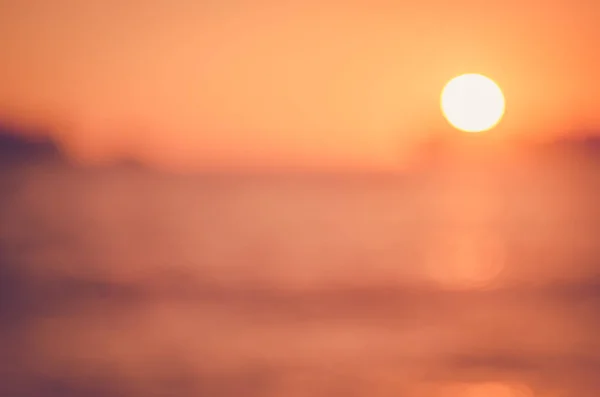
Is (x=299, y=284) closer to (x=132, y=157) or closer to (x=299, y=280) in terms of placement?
(x=299, y=280)

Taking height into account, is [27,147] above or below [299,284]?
above

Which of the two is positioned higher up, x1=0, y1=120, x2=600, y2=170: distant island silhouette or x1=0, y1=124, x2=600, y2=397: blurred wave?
x1=0, y1=120, x2=600, y2=170: distant island silhouette

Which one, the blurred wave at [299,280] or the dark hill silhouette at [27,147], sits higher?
the dark hill silhouette at [27,147]

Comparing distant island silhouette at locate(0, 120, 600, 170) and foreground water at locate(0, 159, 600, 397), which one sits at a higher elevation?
distant island silhouette at locate(0, 120, 600, 170)

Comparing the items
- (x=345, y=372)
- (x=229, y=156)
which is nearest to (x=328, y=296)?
(x=345, y=372)

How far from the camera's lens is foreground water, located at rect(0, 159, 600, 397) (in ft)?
3.21

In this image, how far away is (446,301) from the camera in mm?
1003

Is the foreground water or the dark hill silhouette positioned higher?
the dark hill silhouette

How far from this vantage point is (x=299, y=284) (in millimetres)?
1003

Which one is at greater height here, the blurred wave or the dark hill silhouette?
the dark hill silhouette

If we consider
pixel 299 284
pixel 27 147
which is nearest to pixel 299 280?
pixel 299 284

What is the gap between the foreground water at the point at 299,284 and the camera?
0.98 meters

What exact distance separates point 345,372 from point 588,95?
453 mm

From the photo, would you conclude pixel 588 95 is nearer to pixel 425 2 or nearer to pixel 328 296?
pixel 425 2
